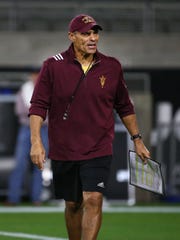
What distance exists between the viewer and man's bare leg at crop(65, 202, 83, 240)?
757cm

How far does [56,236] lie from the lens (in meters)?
9.62

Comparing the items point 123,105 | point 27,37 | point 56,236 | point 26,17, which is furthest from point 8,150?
point 26,17

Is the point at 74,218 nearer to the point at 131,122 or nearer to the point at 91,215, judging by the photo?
the point at 91,215

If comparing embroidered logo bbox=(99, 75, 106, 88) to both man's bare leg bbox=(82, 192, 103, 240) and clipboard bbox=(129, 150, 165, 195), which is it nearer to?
clipboard bbox=(129, 150, 165, 195)

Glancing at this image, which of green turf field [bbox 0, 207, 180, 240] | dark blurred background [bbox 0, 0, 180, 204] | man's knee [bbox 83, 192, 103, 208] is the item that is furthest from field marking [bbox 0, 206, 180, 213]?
dark blurred background [bbox 0, 0, 180, 204]

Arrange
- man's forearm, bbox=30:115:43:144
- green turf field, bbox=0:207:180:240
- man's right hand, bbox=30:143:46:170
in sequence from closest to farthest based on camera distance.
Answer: man's right hand, bbox=30:143:46:170
man's forearm, bbox=30:115:43:144
green turf field, bbox=0:207:180:240

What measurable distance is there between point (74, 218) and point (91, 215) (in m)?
0.41

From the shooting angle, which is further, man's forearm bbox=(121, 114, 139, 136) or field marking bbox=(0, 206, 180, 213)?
field marking bbox=(0, 206, 180, 213)

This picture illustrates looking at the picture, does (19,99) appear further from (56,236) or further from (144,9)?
(144,9)

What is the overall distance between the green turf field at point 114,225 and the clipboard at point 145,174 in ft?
6.47

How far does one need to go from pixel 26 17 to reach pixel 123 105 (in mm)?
23124

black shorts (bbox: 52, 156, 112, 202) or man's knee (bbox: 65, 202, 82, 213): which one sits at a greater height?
black shorts (bbox: 52, 156, 112, 202)

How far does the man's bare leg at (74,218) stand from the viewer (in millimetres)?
7574

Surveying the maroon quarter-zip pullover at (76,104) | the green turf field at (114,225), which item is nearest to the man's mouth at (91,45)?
the maroon quarter-zip pullover at (76,104)
